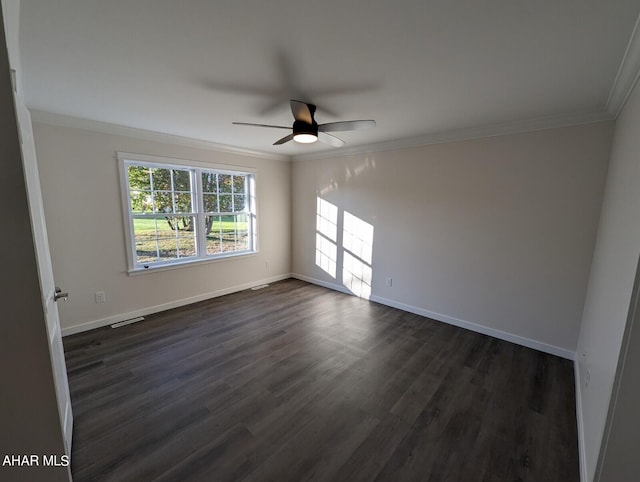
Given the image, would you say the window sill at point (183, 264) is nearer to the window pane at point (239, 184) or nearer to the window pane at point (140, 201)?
the window pane at point (140, 201)

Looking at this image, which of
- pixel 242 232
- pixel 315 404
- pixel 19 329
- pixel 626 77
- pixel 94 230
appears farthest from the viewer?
pixel 242 232

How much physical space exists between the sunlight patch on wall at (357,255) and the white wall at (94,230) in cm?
229

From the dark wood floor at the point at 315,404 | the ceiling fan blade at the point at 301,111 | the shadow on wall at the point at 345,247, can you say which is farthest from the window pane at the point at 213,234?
the ceiling fan blade at the point at 301,111

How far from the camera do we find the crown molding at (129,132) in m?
2.74

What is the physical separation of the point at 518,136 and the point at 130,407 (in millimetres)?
4344

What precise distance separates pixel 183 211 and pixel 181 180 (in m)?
0.45

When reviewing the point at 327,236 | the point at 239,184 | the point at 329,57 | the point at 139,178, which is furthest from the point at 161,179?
the point at 329,57

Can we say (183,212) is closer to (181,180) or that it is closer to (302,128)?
(181,180)

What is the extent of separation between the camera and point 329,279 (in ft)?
16.1

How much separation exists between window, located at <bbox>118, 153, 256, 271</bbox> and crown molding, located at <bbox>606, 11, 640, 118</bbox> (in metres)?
4.22

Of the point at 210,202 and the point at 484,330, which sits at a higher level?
the point at 210,202

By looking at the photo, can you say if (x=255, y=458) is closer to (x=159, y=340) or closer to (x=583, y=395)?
(x=159, y=340)

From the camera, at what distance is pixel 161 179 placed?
3.71m

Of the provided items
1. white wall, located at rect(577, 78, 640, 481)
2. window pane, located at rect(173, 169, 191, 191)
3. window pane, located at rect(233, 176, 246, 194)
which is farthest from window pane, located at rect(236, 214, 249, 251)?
white wall, located at rect(577, 78, 640, 481)
